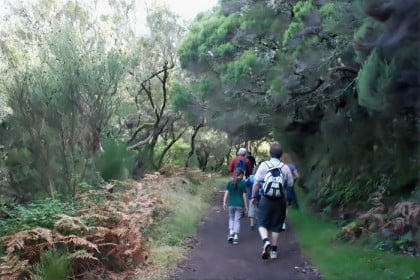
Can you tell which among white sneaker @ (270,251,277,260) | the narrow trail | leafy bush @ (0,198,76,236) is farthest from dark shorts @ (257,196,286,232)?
leafy bush @ (0,198,76,236)

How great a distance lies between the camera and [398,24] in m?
6.70

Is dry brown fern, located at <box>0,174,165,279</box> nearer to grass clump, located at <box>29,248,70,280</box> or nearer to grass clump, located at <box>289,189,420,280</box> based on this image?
grass clump, located at <box>29,248,70,280</box>

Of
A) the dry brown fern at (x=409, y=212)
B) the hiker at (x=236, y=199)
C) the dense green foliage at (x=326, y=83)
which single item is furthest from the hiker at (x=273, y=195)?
the dry brown fern at (x=409, y=212)

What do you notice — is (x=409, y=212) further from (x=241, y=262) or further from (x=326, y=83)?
(x=326, y=83)

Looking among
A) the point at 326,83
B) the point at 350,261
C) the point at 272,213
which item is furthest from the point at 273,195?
the point at 326,83

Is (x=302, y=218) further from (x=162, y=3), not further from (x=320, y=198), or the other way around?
(x=162, y=3)

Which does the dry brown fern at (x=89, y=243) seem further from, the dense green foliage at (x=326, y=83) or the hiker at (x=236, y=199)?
the dense green foliage at (x=326, y=83)

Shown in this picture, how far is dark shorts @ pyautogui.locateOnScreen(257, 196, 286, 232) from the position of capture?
8.02m

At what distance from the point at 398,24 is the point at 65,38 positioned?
846 cm

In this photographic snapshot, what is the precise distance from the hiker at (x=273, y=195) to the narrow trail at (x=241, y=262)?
41 cm

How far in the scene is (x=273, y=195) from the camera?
789 cm

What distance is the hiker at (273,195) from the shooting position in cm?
788

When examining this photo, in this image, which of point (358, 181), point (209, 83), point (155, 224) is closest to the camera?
point (155, 224)

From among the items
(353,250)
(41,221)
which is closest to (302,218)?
(353,250)
